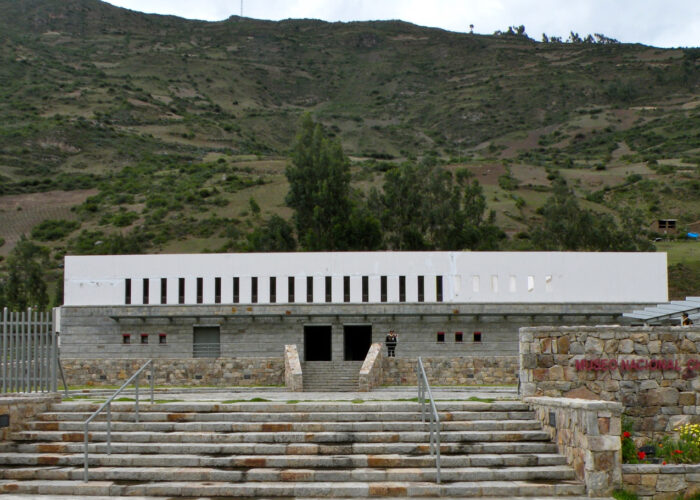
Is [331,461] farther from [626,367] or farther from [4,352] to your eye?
[4,352]

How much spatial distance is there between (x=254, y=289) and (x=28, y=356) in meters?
24.4

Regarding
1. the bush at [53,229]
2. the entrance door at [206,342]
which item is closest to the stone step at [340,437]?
the entrance door at [206,342]

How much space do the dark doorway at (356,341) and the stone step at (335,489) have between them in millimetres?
27731

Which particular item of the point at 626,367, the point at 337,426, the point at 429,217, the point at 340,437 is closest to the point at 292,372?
the point at 337,426

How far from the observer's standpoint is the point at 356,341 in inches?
1608

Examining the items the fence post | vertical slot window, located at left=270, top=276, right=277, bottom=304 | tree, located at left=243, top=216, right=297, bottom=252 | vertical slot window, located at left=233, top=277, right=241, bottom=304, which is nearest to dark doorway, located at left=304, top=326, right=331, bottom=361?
vertical slot window, located at left=270, top=276, right=277, bottom=304

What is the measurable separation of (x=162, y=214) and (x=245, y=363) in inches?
1773

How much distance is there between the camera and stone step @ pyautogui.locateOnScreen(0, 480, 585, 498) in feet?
39.7

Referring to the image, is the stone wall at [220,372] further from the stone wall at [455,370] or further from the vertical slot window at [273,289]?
the vertical slot window at [273,289]

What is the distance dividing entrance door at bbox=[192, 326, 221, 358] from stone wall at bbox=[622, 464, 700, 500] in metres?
28.6

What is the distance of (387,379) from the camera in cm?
3112

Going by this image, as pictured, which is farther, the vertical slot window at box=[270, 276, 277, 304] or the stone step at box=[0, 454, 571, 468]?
the vertical slot window at box=[270, 276, 277, 304]

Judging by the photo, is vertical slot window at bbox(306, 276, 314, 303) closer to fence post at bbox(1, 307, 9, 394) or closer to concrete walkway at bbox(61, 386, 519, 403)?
concrete walkway at bbox(61, 386, 519, 403)

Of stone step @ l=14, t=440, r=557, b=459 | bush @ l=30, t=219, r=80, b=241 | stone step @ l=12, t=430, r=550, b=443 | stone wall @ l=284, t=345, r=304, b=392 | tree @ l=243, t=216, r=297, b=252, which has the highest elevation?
bush @ l=30, t=219, r=80, b=241
